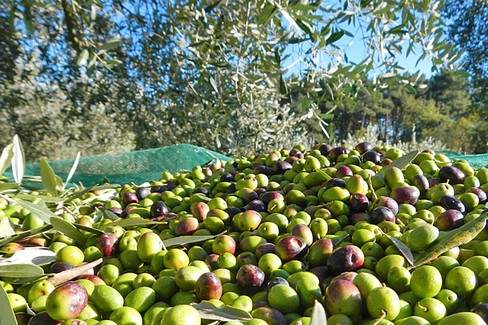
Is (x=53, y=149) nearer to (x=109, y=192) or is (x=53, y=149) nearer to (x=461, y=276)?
(x=109, y=192)

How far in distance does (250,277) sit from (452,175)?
1.27 metres

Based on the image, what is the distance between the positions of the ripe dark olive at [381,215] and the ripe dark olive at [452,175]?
0.56 meters

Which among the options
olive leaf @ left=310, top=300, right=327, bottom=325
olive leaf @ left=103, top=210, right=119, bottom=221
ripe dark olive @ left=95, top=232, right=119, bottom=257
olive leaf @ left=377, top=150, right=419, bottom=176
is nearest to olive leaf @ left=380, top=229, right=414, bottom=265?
olive leaf @ left=310, top=300, right=327, bottom=325

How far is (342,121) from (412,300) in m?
48.6

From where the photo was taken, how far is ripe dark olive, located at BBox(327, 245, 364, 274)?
1306 mm

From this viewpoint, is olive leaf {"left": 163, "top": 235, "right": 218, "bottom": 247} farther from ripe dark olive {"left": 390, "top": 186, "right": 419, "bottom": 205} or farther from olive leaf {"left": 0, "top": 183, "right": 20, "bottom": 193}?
olive leaf {"left": 0, "top": 183, "right": 20, "bottom": 193}

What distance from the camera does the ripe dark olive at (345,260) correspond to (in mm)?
1306

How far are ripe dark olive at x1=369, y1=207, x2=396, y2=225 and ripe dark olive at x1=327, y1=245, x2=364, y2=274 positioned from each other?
0.33 meters

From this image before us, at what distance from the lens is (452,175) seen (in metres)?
2.04

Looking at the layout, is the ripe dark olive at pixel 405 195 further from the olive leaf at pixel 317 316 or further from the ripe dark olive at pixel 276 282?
the olive leaf at pixel 317 316

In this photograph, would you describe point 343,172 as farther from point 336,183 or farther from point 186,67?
point 186,67

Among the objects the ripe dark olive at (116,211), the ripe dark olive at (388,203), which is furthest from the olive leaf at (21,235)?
the ripe dark olive at (388,203)

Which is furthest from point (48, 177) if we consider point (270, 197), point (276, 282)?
point (276, 282)

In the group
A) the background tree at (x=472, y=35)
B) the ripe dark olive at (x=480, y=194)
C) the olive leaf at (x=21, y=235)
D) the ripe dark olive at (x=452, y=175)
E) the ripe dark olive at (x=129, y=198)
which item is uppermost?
the background tree at (x=472, y=35)
